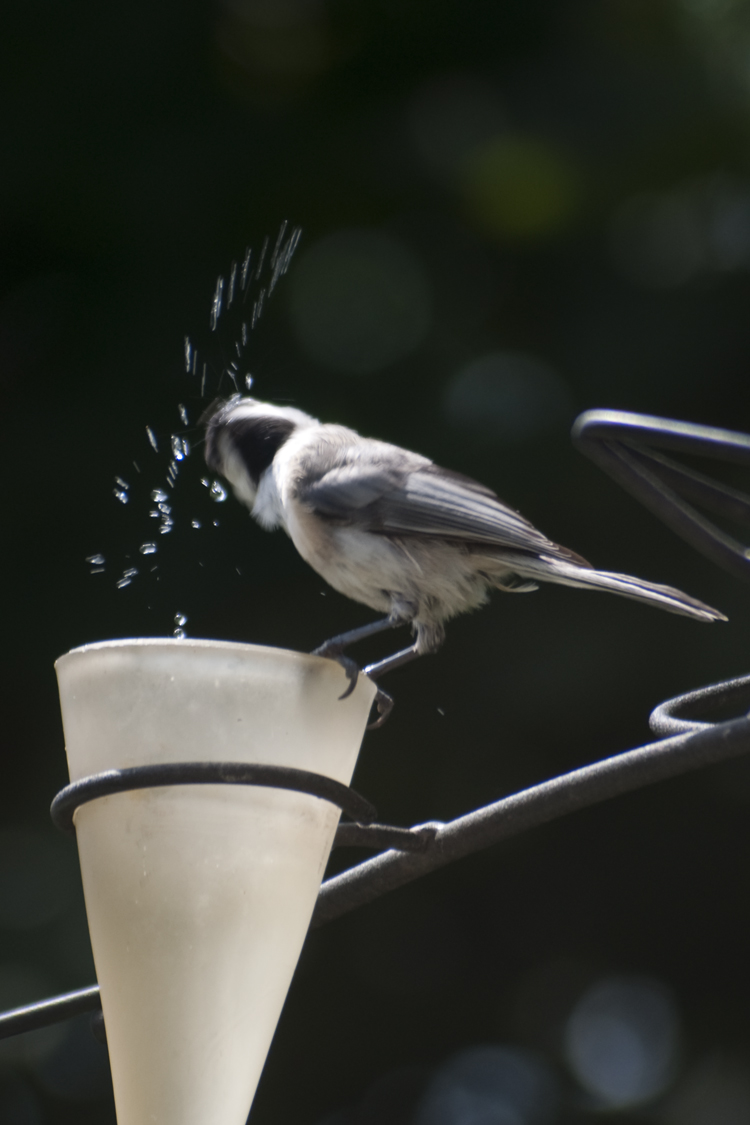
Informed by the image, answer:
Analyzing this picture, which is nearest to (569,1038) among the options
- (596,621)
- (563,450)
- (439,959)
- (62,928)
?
(439,959)

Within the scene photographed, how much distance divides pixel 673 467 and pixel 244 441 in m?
1.17

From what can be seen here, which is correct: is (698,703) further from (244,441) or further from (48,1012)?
(244,441)

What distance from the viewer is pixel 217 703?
0.69 m

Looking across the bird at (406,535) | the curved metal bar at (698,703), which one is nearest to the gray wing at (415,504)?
the bird at (406,535)

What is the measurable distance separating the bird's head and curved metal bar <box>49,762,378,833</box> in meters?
1.13

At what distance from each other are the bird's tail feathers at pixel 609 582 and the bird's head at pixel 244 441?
45cm

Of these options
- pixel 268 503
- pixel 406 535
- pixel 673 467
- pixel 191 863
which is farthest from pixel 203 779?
pixel 268 503

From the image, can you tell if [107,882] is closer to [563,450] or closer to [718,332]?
[563,450]

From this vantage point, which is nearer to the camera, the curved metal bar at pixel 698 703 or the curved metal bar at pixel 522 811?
the curved metal bar at pixel 522 811

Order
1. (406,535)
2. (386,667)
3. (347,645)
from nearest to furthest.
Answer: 1. (347,645)
2. (386,667)
3. (406,535)

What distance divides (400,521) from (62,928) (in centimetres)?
105

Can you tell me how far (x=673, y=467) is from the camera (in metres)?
0.69

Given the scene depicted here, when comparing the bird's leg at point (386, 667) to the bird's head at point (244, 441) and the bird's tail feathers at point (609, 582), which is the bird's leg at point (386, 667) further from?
the bird's head at point (244, 441)

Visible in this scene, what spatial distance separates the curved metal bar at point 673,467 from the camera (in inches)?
23.4
